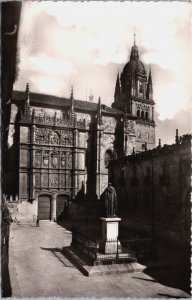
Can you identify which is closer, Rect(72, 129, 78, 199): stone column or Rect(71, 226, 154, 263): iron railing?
Rect(71, 226, 154, 263): iron railing

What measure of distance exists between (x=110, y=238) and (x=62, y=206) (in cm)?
2209

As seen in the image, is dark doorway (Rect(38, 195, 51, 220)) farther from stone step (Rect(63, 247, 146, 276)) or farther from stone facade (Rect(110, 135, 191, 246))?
stone step (Rect(63, 247, 146, 276))

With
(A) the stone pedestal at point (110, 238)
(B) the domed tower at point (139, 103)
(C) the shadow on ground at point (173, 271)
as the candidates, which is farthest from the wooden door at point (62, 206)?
(A) the stone pedestal at point (110, 238)

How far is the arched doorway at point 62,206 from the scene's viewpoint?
36.2m

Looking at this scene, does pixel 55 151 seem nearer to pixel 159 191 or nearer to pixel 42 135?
pixel 42 135

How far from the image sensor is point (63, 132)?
125 feet

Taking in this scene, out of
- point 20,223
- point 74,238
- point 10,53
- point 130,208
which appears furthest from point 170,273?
point 20,223

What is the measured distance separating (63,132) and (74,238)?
20.9m

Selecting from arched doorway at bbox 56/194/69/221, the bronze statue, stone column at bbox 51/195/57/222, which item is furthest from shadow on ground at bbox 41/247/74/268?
arched doorway at bbox 56/194/69/221

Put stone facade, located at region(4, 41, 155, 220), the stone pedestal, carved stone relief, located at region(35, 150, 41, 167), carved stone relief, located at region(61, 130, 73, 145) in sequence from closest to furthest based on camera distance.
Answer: the stone pedestal, stone facade, located at region(4, 41, 155, 220), carved stone relief, located at region(35, 150, 41, 167), carved stone relief, located at region(61, 130, 73, 145)

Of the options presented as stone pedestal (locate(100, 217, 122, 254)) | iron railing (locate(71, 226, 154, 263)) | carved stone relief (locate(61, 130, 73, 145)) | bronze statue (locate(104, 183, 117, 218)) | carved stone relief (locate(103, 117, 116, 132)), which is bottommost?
iron railing (locate(71, 226, 154, 263))

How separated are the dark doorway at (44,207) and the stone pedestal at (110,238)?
21148 millimetres

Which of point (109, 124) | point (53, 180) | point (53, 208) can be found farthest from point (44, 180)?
point (109, 124)

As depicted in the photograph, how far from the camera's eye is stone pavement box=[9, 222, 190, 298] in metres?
11.5
